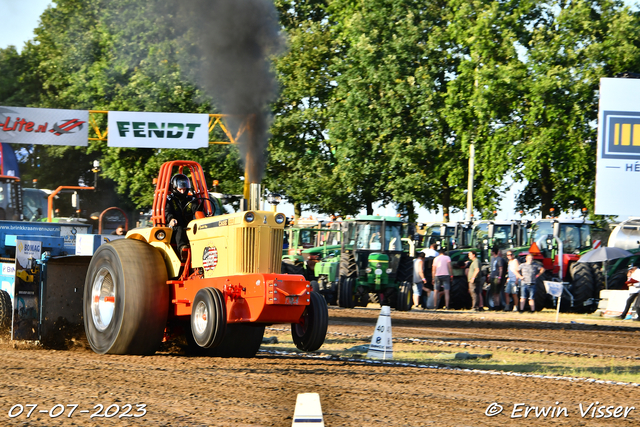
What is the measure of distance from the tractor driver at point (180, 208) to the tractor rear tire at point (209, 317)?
1.10 meters

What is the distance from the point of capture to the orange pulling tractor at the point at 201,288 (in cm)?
868

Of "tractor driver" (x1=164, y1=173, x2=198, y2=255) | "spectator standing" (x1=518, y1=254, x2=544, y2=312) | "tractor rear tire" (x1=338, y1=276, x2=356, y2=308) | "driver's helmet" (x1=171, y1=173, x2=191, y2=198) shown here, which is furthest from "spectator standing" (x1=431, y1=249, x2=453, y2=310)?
"driver's helmet" (x1=171, y1=173, x2=191, y2=198)

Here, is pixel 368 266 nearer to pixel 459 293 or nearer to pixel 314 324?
pixel 459 293

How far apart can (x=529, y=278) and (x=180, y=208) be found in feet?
42.9

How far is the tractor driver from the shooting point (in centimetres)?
972

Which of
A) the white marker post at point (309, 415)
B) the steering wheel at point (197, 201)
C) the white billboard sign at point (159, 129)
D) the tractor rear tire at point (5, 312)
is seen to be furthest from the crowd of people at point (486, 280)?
the white marker post at point (309, 415)

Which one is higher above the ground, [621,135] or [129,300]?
[621,135]

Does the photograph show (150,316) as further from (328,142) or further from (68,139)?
(328,142)

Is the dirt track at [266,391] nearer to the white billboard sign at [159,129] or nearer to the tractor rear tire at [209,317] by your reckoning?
the tractor rear tire at [209,317]

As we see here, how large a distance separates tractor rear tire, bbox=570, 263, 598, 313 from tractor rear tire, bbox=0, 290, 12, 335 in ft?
46.9

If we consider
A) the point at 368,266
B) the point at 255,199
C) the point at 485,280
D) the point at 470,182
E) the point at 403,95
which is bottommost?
the point at 485,280

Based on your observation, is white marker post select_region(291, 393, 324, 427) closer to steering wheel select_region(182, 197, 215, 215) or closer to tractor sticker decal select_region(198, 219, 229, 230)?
tractor sticker decal select_region(198, 219, 229, 230)

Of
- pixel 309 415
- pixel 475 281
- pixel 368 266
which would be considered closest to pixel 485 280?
pixel 475 281

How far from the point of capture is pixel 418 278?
2195 cm
